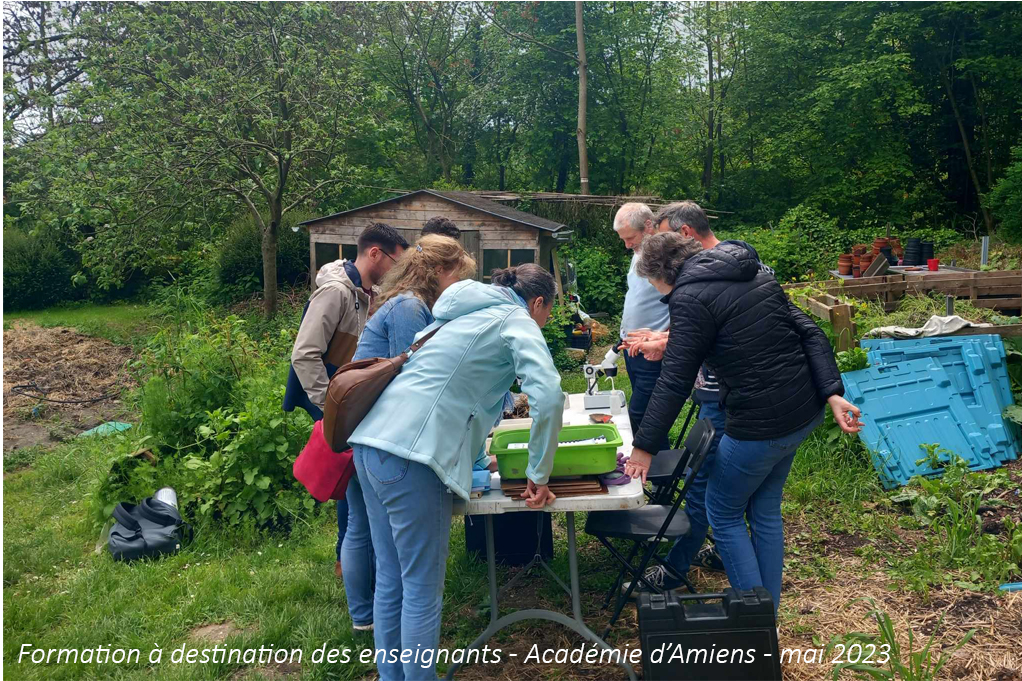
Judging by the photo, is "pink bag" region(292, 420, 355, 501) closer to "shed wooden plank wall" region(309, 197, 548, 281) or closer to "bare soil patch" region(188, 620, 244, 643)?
"bare soil patch" region(188, 620, 244, 643)

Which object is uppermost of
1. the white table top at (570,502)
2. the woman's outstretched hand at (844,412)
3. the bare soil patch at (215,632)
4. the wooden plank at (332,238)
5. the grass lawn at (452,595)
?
the wooden plank at (332,238)

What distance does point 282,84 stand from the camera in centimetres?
1259

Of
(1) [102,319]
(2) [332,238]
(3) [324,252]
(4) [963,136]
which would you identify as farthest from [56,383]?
(4) [963,136]

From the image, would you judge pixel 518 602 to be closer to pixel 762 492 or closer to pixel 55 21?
pixel 762 492

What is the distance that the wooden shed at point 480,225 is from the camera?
1177cm

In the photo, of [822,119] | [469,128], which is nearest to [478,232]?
[822,119]

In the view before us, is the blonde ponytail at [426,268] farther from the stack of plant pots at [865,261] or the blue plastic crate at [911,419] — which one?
the stack of plant pots at [865,261]

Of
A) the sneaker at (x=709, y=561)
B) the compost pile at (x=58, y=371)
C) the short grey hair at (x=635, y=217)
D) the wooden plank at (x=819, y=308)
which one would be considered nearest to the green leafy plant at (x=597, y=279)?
the wooden plank at (x=819, y=308)

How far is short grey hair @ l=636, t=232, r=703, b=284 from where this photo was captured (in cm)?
315

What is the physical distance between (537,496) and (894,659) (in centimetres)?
147

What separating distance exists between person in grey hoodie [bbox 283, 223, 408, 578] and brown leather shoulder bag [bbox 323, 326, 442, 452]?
3.30 feet

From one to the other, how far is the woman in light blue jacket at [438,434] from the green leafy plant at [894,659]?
1.39 metres

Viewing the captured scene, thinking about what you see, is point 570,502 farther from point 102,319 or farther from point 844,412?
point 102,319

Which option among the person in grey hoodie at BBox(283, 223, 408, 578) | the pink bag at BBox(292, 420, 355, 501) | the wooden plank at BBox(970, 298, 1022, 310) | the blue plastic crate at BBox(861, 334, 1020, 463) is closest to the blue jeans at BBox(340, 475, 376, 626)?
the pink bag at BBox(292, 420, 355, 501)
